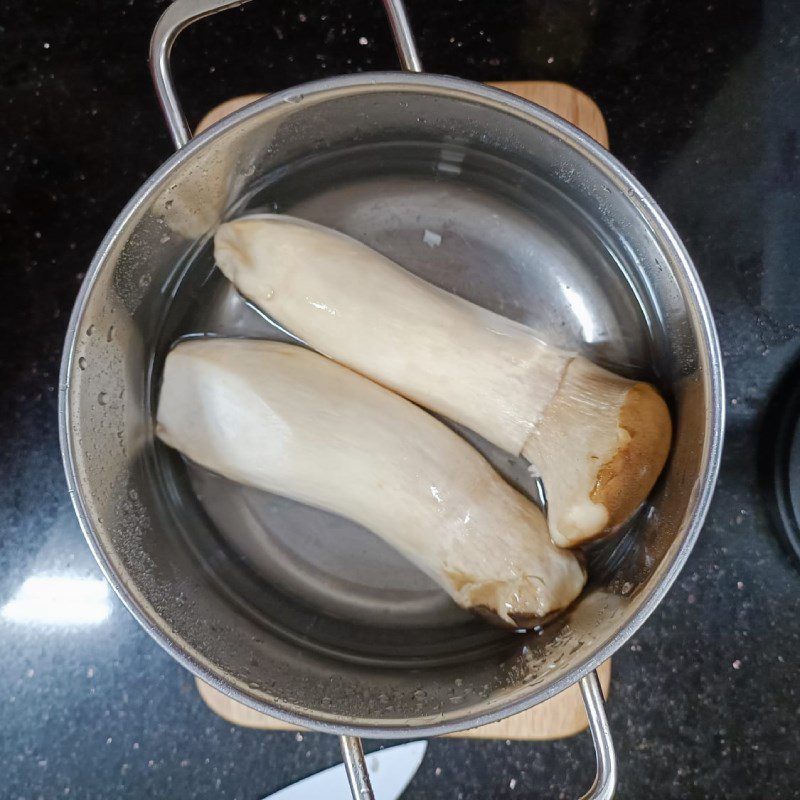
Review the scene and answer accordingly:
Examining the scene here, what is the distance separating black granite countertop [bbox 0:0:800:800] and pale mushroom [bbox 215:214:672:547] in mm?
162

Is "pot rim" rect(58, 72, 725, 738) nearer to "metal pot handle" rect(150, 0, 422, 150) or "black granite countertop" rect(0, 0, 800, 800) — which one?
"metal pot handle" rect(150, 0, 422, 150)

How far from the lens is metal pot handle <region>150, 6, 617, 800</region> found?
20.6 inches

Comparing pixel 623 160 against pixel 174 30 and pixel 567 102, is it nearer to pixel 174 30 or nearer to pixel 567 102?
pixel 567 102

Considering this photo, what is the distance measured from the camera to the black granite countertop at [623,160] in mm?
702

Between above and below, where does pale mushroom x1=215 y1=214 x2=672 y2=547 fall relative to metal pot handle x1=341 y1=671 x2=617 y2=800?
above

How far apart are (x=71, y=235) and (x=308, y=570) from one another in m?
0.42

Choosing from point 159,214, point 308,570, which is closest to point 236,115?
point 159,214

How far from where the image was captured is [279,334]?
2.30 ft

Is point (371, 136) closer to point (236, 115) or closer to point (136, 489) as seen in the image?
point (236, 115)

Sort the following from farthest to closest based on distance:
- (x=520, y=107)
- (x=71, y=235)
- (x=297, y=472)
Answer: (x=71, y=235) → (x=297, y=472) → (x=520, y=107)

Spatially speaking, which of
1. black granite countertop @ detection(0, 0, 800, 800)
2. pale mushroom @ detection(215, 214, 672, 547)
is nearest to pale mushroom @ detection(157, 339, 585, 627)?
pale mushroom @ detection(215, 214, 672, 547)

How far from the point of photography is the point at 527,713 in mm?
658

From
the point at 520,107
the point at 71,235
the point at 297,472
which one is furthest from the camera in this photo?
the point at 71,235

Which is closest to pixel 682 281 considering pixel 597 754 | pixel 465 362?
pixel 465 362
